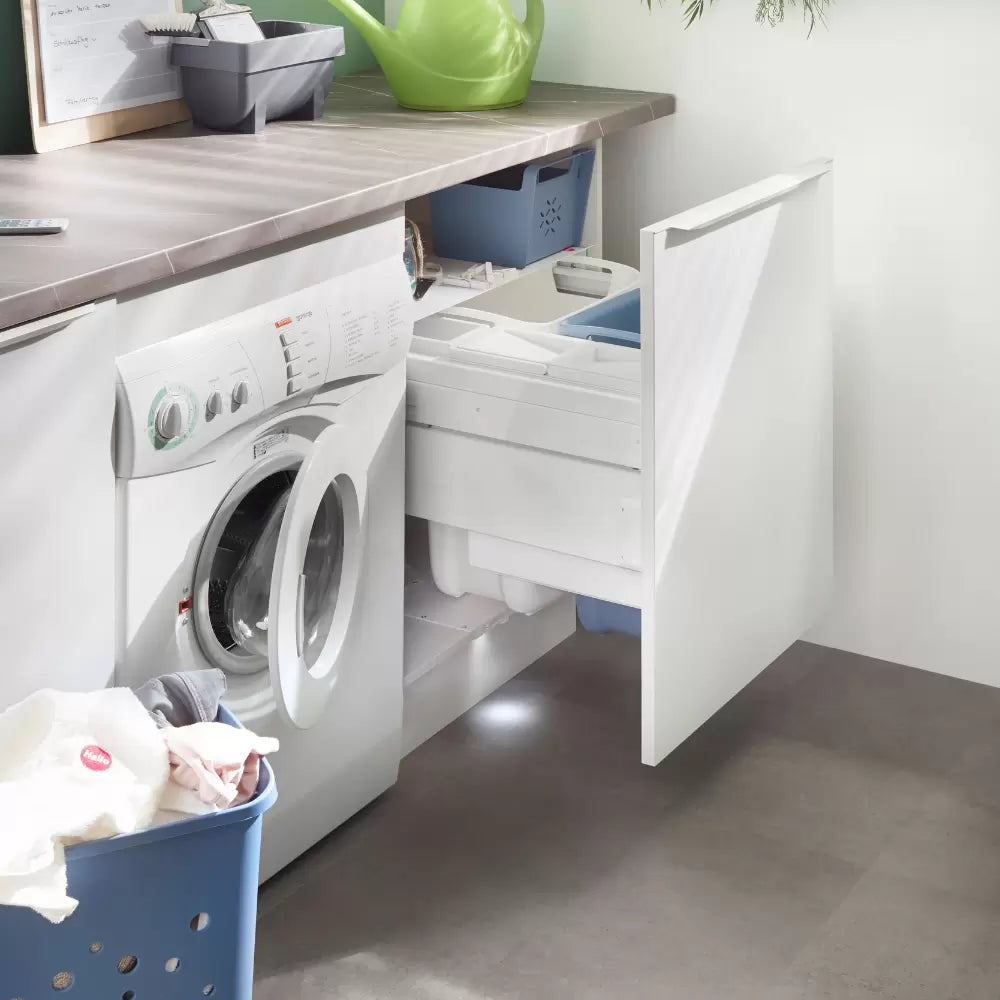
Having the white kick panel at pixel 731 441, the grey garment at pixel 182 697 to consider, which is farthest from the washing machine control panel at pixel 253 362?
the white kick panel at pixel 731 441

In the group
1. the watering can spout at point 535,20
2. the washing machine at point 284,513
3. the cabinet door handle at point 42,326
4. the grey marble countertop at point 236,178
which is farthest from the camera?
the watering can spout at point 535,20

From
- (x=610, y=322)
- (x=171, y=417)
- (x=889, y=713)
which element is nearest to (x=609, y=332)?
(x=610, y=322)

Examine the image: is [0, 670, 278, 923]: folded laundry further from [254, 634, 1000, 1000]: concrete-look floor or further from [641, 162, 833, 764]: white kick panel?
[641, 162, 833, 764]: white kick panel

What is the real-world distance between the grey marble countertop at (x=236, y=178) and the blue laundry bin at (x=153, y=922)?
504mm

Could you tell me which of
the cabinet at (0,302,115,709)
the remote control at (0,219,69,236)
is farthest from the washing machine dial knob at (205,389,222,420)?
the remote control at (0,219,69,236)

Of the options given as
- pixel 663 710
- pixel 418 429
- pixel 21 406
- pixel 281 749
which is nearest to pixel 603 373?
pixel 418 429

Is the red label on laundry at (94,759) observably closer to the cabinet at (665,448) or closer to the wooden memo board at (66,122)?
the cabinet at (665,448)

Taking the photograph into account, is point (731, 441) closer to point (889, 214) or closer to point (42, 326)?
point (889, 214)

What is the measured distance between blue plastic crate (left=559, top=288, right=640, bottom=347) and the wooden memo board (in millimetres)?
697

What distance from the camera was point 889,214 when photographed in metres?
2.36

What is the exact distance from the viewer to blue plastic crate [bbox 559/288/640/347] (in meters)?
2.08

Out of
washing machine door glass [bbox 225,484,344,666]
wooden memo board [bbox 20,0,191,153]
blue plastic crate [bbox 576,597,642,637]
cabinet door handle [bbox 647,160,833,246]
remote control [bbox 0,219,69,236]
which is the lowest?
blue plastic crate [bbox 576,597,642,637]

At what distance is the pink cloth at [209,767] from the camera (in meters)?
1.39

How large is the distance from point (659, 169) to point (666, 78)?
0.50 feet
